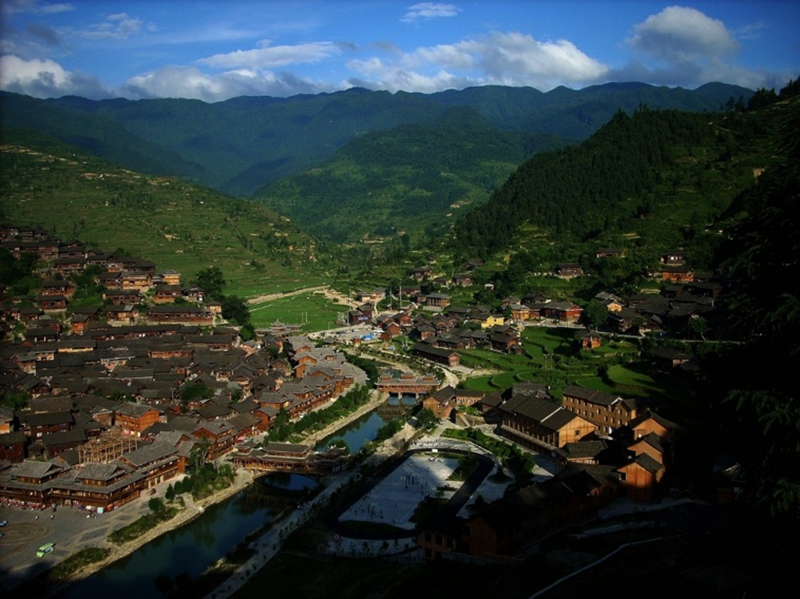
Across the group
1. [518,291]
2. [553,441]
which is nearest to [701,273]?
[518,291]

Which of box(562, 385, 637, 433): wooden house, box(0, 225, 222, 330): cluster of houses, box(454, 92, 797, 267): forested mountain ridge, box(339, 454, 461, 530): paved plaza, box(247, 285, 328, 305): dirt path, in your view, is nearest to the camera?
box(339, 454, 461, 530): paved plaza

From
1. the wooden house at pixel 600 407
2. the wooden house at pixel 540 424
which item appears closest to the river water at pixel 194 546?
the wooden house at pixel 540 424

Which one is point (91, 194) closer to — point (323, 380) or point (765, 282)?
point (323, 380)

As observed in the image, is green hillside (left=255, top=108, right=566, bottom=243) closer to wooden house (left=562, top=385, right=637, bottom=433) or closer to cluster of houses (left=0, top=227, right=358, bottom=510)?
cluster of houses (left=0, top=227, right=358, bottom=510)

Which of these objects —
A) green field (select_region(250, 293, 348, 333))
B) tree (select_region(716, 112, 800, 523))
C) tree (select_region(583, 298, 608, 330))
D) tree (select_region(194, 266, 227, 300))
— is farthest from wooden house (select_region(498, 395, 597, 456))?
tree (select_region(194, 266, 227, 300))

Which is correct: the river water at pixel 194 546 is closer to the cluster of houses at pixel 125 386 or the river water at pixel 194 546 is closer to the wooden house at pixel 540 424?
the cluster of houses at pixel 125 386
